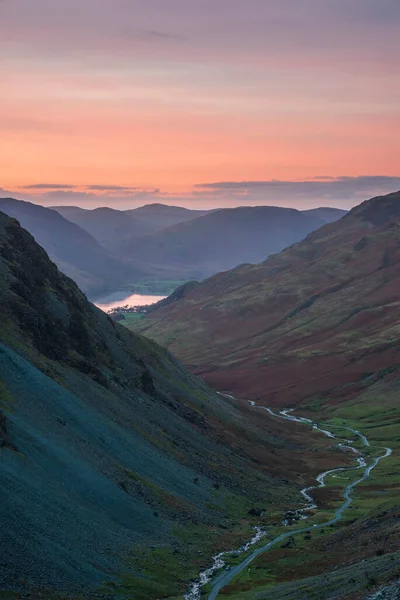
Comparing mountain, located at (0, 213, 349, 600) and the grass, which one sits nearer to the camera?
the grass

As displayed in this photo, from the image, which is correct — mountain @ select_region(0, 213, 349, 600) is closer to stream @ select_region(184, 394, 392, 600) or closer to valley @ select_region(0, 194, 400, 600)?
valley @ select_region(0, 194, 400, 600)

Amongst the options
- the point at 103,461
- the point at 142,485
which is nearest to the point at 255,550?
the point at 142,485

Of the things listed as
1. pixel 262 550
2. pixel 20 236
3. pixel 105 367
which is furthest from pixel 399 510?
pixel 20 236

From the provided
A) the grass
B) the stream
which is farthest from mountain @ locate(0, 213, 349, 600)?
the grass

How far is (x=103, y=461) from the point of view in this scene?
89.3m

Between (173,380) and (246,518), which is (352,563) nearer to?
(246,518)

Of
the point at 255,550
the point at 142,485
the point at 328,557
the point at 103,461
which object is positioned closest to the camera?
the point at 328,557

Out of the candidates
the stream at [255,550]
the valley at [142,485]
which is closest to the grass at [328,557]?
the valley at [142,485]

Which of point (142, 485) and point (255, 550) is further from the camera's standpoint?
point (142, 485)

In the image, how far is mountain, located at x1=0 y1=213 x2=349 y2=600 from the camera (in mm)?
67438

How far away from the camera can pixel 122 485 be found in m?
86.3

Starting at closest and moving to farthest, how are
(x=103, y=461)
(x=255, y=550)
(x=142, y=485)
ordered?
(x=255, y=550) < (x=103, y=461) < (x=142, y=485)

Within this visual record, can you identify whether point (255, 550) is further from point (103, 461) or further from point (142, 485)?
point (103, 461)

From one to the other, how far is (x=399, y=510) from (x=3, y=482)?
3831 centimetres
